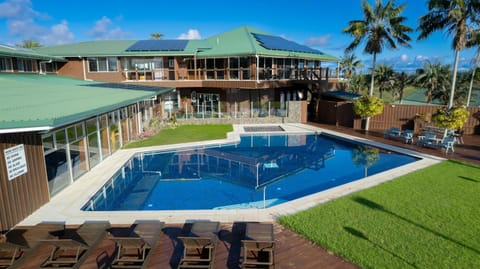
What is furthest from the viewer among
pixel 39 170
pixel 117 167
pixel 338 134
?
pixel 338 134

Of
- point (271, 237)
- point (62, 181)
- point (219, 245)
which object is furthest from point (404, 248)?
point (62, 181)

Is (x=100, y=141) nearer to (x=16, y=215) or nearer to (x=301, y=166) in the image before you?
(x=16, y=215)

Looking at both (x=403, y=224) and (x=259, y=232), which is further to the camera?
(x=403, y=224)

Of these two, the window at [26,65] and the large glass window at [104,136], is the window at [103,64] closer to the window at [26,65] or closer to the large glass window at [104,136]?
the window at [26,65]

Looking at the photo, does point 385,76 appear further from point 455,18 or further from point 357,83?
point 455,18

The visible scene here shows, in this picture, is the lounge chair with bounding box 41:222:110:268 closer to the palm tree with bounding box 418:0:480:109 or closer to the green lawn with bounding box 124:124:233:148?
the green lawn with bounding box 124:124:233:148

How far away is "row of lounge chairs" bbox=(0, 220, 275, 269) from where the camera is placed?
649 centimetres

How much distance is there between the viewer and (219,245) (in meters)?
7.36

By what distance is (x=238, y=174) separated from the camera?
48.1 ft

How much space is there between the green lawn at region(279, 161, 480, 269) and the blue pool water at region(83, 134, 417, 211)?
2440 millimetres

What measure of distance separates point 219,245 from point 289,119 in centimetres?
2058

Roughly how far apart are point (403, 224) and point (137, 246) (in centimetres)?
677

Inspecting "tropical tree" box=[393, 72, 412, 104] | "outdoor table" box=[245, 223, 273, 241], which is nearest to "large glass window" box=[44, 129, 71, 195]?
"outdoor table" box=[245, 223, 273, 241]

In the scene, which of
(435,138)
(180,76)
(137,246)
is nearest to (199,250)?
(137,246)
